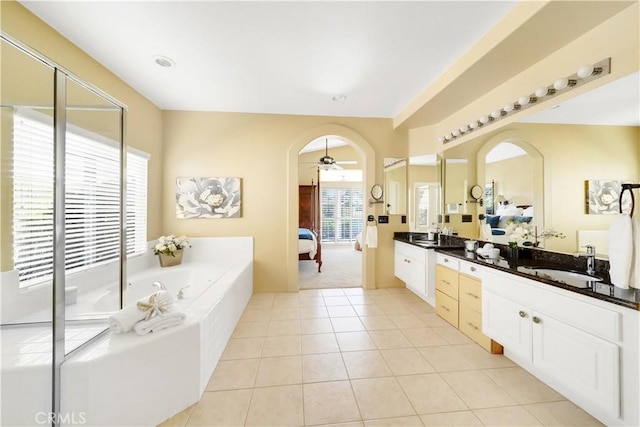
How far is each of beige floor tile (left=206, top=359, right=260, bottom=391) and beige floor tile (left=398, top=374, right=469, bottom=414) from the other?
1.11m

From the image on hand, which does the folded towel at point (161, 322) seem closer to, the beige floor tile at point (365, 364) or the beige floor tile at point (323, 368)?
the beige floor tile at point (323, 368)

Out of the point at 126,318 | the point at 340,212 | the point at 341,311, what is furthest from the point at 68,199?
the point at 340,212

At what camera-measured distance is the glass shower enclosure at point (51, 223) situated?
123 centimetres

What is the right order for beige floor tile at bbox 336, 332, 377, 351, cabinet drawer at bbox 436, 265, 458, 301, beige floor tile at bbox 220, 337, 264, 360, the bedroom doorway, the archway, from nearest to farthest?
beige floor tile at bbox 220, 337, 264, 360 → beige floor tile at bbox 336, 332, 377, 351 → cabinet drawer at bbox 436, 265, 458, 301 → the archway → the bedroom doorway

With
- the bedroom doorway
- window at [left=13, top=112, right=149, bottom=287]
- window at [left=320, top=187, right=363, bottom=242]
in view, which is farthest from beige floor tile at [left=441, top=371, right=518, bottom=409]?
window at [left=320, top=187, right=363, bottom=242]

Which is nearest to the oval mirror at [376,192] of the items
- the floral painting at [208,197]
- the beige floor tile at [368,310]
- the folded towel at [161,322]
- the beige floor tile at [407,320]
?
the beige floor tile at [368,310]

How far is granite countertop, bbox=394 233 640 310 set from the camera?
4.08ft

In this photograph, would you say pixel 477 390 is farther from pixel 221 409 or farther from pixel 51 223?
pixel 51 223

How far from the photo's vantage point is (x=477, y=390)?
1.67 m

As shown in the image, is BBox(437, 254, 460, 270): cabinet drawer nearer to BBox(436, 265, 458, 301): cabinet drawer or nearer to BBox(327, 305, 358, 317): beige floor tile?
BBox(436, 265, 458, 301): cabinet drawer

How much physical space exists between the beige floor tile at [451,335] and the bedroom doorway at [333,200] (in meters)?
2.78

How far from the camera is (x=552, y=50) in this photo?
1.87 m

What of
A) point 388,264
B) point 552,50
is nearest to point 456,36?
point 552,50

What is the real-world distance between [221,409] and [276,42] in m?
2.74
